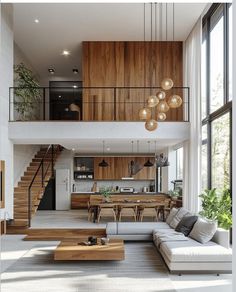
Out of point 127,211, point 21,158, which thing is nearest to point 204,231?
point 127,211

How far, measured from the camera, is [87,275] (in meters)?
6.16

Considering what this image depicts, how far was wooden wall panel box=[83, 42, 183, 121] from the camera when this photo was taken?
12945mm

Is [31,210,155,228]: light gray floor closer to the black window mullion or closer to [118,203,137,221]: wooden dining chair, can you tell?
[118,203,137,221]: wooden dining chair

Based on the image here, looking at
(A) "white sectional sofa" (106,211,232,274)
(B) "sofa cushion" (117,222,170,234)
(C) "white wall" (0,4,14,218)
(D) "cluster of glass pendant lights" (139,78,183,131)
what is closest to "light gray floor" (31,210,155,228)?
(C) "white wall" (0,4,14,218)

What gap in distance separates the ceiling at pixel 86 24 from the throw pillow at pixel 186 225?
209 inches

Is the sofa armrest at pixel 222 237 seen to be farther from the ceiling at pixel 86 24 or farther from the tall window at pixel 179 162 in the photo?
the tall window at pixel 179 162

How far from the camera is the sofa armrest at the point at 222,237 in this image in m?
6.76

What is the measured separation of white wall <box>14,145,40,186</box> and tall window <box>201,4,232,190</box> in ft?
20.9

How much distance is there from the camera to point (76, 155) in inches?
664

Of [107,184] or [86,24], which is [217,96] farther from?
[107,184]

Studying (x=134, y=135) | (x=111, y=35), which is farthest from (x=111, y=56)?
(x=134, y=135)

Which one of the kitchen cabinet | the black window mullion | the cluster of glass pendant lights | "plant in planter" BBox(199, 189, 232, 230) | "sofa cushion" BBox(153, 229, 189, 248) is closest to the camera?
the cluster of glass pendant lights

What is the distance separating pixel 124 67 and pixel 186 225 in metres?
6.62

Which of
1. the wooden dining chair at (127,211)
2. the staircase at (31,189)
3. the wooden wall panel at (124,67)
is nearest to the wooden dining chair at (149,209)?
the wooden dining chair at (127,211)
